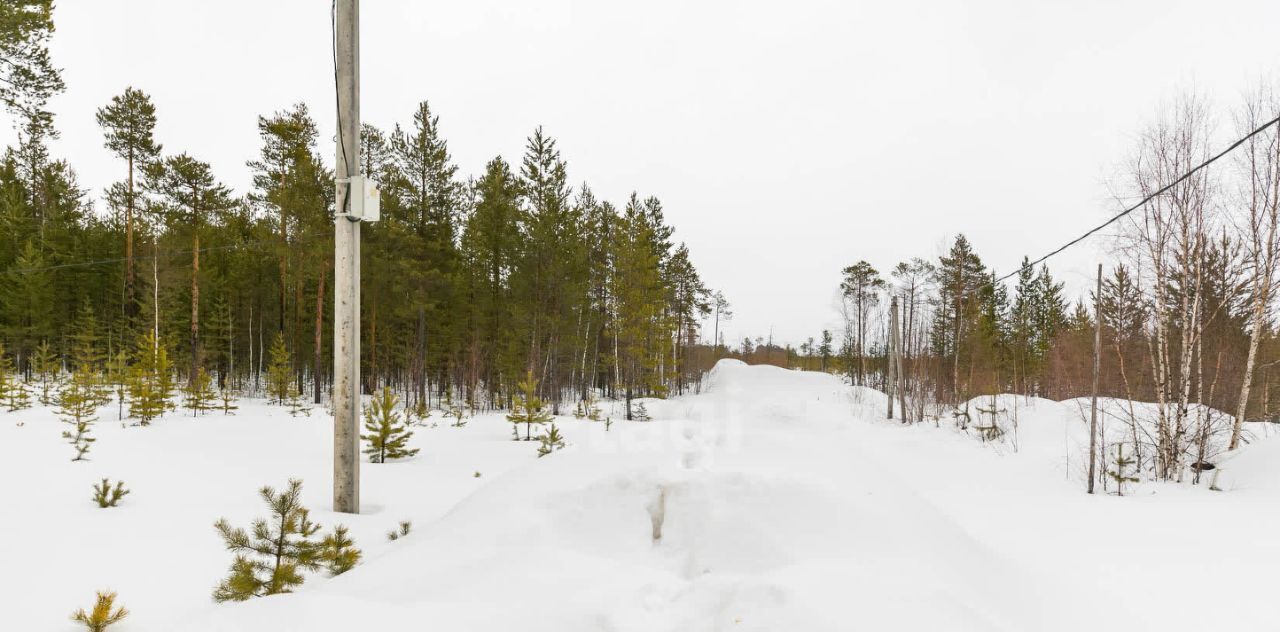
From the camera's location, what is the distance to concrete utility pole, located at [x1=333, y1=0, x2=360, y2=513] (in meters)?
5.25

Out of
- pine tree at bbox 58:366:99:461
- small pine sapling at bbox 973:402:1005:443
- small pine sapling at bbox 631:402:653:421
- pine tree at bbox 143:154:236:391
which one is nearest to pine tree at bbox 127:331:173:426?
pine tree at bbox 58:366:99:461

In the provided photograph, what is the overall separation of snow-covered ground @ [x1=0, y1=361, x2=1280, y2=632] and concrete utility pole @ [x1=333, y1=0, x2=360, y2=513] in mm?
514

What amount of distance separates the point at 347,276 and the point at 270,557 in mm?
2860

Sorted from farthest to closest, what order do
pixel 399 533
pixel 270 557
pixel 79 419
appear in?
1. pixel 79 419
2. pixel 399 533
3. pixel 270 557

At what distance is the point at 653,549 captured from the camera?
11.4 ft

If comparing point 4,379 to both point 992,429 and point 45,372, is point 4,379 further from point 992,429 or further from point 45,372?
point 992,429

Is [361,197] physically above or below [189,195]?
below

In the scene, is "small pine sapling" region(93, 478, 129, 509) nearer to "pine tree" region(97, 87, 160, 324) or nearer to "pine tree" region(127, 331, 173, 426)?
"pine tree" region(127, 331, 173, 426)

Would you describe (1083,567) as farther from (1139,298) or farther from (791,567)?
(1139,298)

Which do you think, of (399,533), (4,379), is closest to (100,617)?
(399,533)

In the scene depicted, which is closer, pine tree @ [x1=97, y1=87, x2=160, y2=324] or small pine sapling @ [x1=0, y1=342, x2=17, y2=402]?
small pine sapling @ [x1=0, y1=342, x2=17, y2=402]

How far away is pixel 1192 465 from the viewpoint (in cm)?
933

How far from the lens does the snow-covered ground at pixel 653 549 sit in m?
2.74

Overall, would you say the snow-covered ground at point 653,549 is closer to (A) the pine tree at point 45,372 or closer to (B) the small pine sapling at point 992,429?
(B) the small pine sapling at point 992,429
